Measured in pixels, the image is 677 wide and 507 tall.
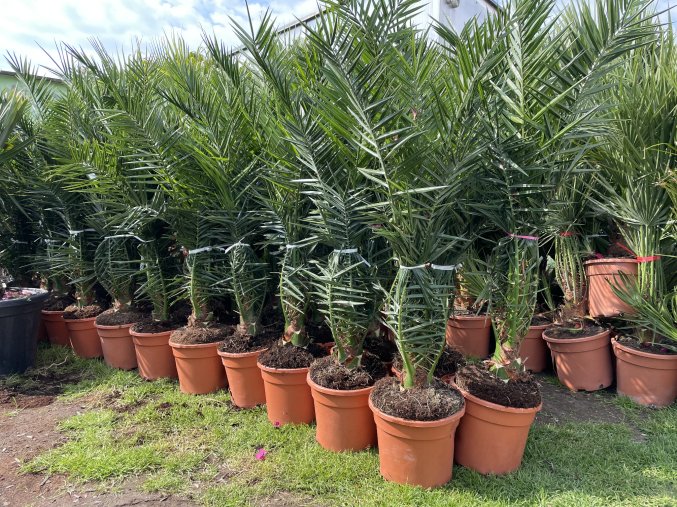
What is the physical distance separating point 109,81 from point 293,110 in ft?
5.01

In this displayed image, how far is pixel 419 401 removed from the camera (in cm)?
220

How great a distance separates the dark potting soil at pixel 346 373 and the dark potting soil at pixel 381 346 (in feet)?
0.43

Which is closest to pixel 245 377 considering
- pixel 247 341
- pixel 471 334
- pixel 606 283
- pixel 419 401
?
pixel 247 341

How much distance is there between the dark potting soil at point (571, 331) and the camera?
10.7ft

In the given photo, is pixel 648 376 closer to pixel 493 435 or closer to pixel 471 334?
pixel 471 334

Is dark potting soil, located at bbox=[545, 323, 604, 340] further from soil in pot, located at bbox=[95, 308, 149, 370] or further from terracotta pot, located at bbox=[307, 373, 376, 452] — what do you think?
soil in pot, located at bbox=[95, 308, 149, 370]

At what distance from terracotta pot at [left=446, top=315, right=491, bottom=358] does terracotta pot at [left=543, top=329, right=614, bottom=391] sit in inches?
25.1

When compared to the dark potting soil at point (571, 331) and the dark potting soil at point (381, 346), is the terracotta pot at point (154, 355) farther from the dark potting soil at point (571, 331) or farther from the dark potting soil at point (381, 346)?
the dark potting soil at point (571, 331)

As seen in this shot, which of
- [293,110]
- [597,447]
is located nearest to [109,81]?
[293,110]

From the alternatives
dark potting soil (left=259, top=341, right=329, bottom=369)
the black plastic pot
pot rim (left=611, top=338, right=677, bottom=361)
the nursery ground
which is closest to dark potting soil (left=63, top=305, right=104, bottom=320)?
the black plastic pot

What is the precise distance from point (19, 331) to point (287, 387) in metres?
2.57

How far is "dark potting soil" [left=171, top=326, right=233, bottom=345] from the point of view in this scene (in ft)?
10.8

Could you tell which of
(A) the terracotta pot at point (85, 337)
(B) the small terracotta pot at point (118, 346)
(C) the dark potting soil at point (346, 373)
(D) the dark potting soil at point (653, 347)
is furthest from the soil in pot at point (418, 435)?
(A) the terracotta pot at point (85, 337)

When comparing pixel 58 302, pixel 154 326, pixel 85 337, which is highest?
pixel 58 302
